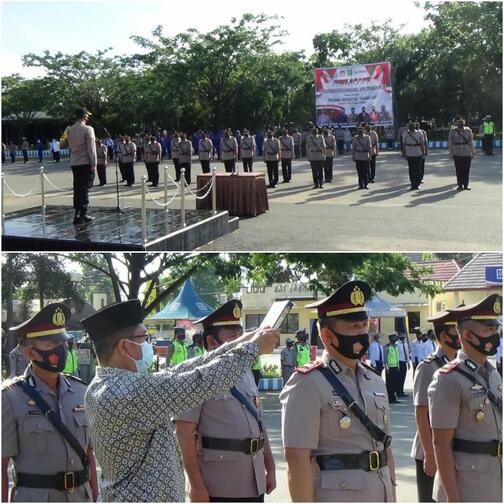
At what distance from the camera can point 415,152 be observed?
17.3m

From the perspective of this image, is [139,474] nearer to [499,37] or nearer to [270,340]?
[270,340]

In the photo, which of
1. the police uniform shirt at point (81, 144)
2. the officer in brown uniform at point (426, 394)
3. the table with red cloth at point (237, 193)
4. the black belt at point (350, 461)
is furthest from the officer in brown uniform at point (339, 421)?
the table with red cloth at point (237, 193)

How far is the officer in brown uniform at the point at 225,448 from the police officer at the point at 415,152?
1347 cm

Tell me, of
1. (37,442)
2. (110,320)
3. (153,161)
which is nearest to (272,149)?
(153,161)

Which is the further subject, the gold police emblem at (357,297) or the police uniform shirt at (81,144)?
the police uniform shirt at (81,144)

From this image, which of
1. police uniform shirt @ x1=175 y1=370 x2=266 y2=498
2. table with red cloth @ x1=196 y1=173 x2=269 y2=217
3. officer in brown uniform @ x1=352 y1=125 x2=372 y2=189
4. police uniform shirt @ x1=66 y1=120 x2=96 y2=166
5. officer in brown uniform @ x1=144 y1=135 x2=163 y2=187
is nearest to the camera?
police uniform shirt @ x1=175 y1=370 x2=266 y2=498

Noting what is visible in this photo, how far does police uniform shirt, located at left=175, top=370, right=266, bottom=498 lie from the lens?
14.8 ft

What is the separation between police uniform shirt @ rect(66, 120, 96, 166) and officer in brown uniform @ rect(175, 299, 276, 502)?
7.05 m

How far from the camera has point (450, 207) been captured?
47.0ft

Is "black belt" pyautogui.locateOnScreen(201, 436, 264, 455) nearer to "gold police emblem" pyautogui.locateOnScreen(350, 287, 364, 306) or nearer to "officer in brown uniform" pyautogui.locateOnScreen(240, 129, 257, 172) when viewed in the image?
"gold police emblem" pyautogui.locateOnScreen(350, 287, 364, 306)

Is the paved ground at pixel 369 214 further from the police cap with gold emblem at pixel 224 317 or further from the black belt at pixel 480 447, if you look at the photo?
the black belt at pixel 480 447

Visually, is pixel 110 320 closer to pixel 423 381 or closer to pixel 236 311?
pixel 236 311

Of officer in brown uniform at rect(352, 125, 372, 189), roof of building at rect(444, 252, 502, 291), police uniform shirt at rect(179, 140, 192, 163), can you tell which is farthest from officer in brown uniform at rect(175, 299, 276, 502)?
police uniform shirt at rect(179, 140, 192, 163)

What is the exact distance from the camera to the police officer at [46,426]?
4074mm
